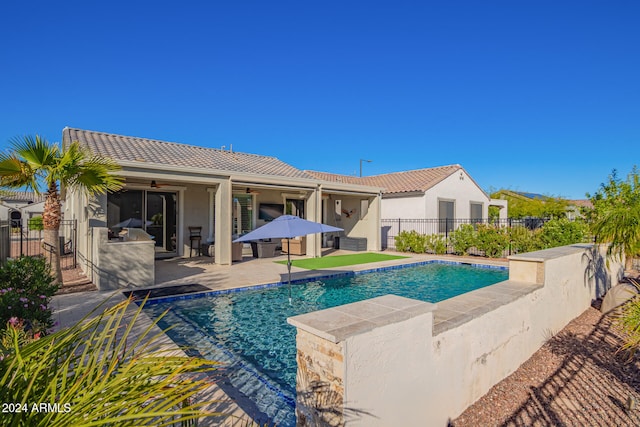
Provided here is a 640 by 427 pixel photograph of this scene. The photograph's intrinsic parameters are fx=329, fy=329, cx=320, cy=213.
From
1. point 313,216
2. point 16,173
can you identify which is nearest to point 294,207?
point 313,216

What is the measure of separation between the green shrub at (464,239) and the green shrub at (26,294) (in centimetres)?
1763

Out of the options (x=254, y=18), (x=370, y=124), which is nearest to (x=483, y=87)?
(x=370, y=124)

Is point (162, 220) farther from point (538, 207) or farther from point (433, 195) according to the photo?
point (538, 207)

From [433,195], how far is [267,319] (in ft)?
60.5

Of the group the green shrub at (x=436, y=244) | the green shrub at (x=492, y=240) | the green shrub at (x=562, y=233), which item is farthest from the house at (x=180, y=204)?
the green shrub at (x=562, y=233)

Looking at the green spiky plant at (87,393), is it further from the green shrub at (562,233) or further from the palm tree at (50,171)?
the green shrub at (562,233)

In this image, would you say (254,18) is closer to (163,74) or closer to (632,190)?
(163,74)

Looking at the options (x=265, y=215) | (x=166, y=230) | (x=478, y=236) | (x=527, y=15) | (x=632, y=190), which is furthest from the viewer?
(x=265, y=215)

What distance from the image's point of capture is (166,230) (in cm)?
1593

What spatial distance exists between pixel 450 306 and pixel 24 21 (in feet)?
52.6

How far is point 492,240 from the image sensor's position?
17.2 meters

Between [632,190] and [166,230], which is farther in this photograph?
[166,230]

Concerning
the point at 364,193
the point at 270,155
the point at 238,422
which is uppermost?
the point at 270,155

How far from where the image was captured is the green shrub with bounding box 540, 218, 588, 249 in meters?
14.9
